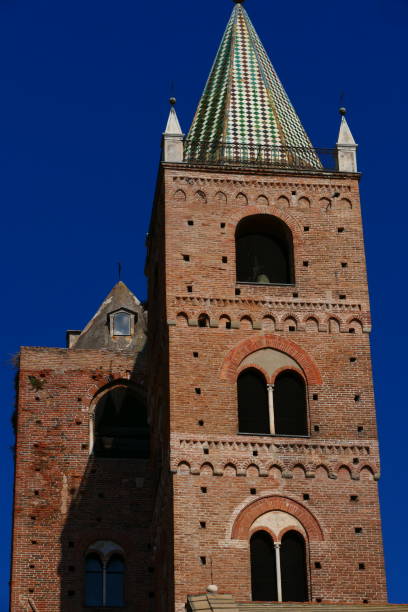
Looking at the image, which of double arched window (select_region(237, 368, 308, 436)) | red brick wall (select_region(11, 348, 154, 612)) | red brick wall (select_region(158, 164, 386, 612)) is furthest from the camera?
red brick wall (select_region(11, 348, 154, 612))

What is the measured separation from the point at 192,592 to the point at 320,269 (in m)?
9.59

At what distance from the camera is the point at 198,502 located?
38969mm

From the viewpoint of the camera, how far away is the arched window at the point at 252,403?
4050 centimetres

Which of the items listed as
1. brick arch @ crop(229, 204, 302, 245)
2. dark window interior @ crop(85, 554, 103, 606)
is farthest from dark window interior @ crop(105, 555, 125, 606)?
brick arch @ crop(229, 204, 302, 245)

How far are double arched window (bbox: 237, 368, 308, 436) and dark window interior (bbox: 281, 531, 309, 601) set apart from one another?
276 centimetres

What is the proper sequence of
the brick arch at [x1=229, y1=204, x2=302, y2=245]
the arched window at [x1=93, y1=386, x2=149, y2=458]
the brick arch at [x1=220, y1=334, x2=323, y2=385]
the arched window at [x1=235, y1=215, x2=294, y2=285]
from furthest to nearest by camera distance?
1. the arched window at [x1=93, y1=386, x2=149, y2=458]
2. the arched window at [x1=235, y1=215, x2=294, y2=285]
3. the brick arch at [x1=229, y1=204, x2=302, y2=245]
4. the brick arch at [x1=220, y1=334, x2=323, y2=385]

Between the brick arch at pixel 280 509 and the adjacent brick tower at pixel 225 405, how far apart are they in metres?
0.05

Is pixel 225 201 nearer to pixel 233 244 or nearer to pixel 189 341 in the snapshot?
pixel 233 244

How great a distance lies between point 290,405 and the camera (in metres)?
41.0

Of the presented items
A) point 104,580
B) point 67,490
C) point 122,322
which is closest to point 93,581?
point 104,580

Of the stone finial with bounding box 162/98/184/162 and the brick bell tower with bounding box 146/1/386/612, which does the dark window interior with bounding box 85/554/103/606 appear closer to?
the brick bell tower with bounding box 146/1/386/612

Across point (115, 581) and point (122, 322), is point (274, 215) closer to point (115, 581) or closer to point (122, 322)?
point (122, 322)

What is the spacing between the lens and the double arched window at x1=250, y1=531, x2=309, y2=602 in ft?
126

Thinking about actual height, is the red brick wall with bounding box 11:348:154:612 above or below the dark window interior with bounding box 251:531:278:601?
above
